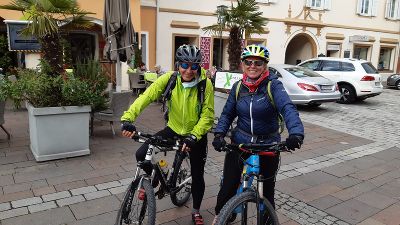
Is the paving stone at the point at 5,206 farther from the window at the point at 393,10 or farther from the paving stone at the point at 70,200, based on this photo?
the window at the point at 393,10

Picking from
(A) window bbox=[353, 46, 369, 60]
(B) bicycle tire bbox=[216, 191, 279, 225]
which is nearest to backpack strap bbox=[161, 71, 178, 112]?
(B) bicycle tire bbox=[216, 191, 279, 225]

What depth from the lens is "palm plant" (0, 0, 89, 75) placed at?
Answer: 17.1 ft

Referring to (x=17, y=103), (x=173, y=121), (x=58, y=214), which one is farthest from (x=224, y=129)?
(x=17, y=103)

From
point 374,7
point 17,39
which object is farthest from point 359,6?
point 17,39

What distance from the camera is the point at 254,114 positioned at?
9.36 feet

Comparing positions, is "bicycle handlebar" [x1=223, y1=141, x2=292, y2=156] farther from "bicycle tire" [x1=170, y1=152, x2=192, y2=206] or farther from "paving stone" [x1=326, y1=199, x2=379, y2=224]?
"paving stone" [x1=326, y1=199, x2=379, y2=224]

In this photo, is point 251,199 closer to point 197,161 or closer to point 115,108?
point 197,161

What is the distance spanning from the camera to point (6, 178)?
14.9ft

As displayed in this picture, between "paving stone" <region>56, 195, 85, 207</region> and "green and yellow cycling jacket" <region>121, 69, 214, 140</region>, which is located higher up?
"green and yellow cycling jacket" <region>121, 69, 214, 140</region>

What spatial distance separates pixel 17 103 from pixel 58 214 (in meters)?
2.43

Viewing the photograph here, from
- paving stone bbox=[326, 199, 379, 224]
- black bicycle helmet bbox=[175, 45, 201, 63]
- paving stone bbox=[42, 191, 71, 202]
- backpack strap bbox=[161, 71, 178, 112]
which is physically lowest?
paving stone bbox=[326, 199, 379, 224]

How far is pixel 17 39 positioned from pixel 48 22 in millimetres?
5594

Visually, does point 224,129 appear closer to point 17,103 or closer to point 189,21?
point 17,103

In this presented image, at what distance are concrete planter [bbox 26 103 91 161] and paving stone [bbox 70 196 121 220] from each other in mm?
1580
